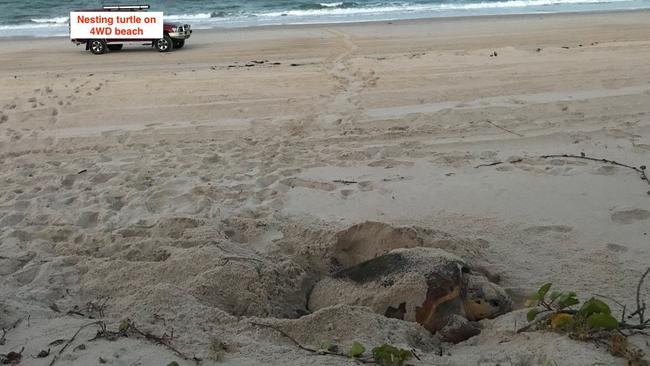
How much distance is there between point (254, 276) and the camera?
354cm

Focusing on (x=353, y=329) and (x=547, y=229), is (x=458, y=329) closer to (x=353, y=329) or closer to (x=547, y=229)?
(x=353, y=329)

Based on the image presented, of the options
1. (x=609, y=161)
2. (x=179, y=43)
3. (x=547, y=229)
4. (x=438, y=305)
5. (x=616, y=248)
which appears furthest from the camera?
(x=179, y=43)

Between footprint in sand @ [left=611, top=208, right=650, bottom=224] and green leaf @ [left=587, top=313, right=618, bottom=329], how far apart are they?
1751 mm

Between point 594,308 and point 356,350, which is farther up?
point 594,308

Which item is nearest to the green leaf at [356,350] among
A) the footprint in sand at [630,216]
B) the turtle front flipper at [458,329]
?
the turtle front flipper at [458,329]

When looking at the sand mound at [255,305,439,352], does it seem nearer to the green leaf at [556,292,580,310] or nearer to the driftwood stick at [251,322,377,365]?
the driftwood stick at [251,322,377,365]

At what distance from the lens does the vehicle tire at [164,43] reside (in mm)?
13102

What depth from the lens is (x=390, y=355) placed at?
2.56 metres

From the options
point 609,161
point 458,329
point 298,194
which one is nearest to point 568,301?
point 458,329

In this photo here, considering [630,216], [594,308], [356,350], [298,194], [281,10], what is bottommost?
[298,194]

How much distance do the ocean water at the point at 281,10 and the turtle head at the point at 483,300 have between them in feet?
54.5

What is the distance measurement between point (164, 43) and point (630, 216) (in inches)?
429

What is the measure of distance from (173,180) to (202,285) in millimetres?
2123

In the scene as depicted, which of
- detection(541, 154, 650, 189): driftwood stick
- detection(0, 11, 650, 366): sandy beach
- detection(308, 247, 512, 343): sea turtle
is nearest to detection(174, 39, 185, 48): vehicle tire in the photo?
detection(0, 11, 650, 366): sandy beach
